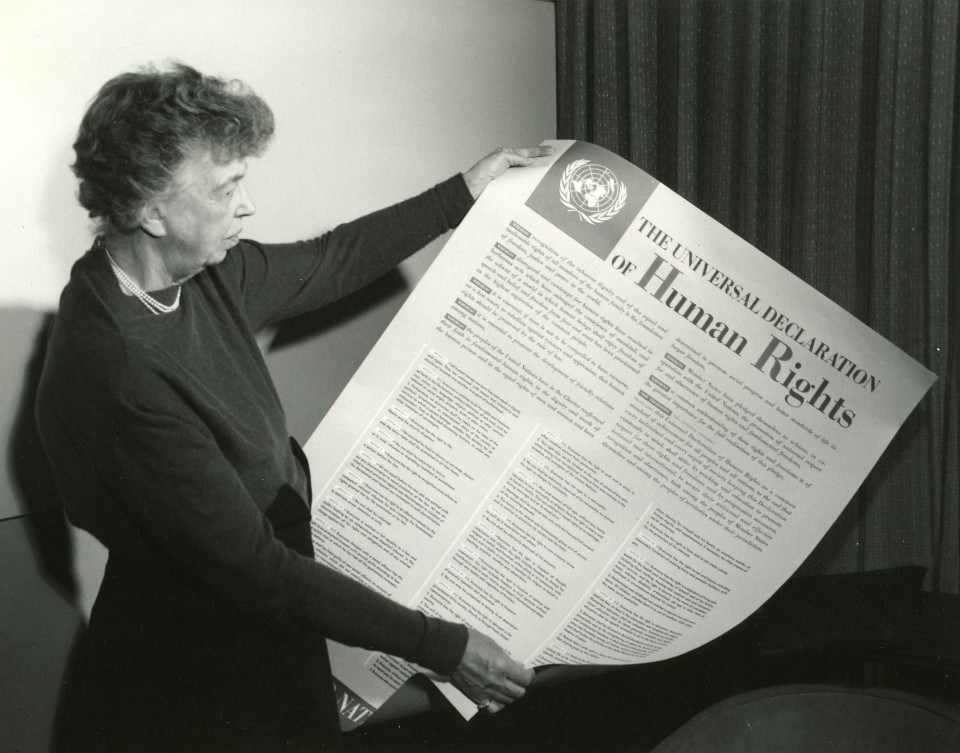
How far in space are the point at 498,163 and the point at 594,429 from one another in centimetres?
37

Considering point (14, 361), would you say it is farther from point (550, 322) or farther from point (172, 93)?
point (550, 322)

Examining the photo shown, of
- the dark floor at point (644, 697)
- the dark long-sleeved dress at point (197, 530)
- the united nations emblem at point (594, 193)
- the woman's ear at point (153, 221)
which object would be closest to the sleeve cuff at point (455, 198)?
the dark long-sleeved dress at point (197, 530)

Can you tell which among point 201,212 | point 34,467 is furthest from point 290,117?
point 34,467

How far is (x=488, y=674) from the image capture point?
1.01m

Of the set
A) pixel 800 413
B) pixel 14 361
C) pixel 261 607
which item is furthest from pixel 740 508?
pixel 14 361

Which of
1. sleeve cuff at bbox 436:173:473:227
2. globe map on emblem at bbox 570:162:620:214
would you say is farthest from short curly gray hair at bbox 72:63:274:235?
globe map on emblem at bbox 570:162:620:214

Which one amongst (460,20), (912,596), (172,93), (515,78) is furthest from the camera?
(515,78)

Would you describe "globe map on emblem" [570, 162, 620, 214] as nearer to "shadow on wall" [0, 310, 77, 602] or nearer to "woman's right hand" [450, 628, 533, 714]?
"woman's right hand" [450, 628, 533, 714]

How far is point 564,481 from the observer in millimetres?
1104

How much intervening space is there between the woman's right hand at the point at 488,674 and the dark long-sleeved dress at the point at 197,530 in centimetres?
3

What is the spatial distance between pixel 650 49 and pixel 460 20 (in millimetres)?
312

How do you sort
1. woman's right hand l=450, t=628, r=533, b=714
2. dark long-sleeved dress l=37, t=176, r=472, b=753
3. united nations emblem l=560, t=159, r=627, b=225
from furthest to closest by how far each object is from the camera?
1. united nations emblem l=560, t=159, r=627, b=225
2. woman's right hand l=450, t=628, r=533, b=714
3. dark long-sleeved dress l=37, t=176, r=472, b=753

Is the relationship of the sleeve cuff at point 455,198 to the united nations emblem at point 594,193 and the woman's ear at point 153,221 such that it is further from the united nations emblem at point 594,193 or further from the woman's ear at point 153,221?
the woman's ear at point 153,221

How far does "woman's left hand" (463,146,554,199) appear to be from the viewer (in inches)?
46.2
